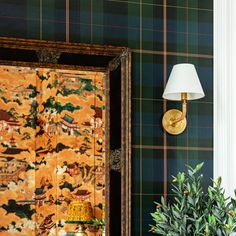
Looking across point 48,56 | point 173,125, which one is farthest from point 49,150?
point 173,125

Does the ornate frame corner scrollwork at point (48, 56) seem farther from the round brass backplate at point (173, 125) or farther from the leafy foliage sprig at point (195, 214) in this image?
the leafy foliage sprig at point (195, 214)

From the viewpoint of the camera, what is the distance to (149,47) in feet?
9.18

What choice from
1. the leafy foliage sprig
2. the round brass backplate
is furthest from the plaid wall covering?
the leafy foliage sprig

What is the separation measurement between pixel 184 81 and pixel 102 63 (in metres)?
0.40

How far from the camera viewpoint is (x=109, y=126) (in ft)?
8.65

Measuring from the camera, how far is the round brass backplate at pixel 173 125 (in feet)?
9.11

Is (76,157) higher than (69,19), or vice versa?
(69,19)

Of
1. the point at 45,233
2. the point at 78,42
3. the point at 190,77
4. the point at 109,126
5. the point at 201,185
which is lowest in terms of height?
the point at 45,233

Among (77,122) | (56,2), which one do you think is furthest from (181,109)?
(56,2)

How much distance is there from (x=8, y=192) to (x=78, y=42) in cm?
79

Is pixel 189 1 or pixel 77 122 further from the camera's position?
pixel 189 1

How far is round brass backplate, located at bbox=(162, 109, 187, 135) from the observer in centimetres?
278

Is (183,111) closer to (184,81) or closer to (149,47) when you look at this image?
(184,81)

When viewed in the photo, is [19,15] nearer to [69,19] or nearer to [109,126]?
[69,19]
